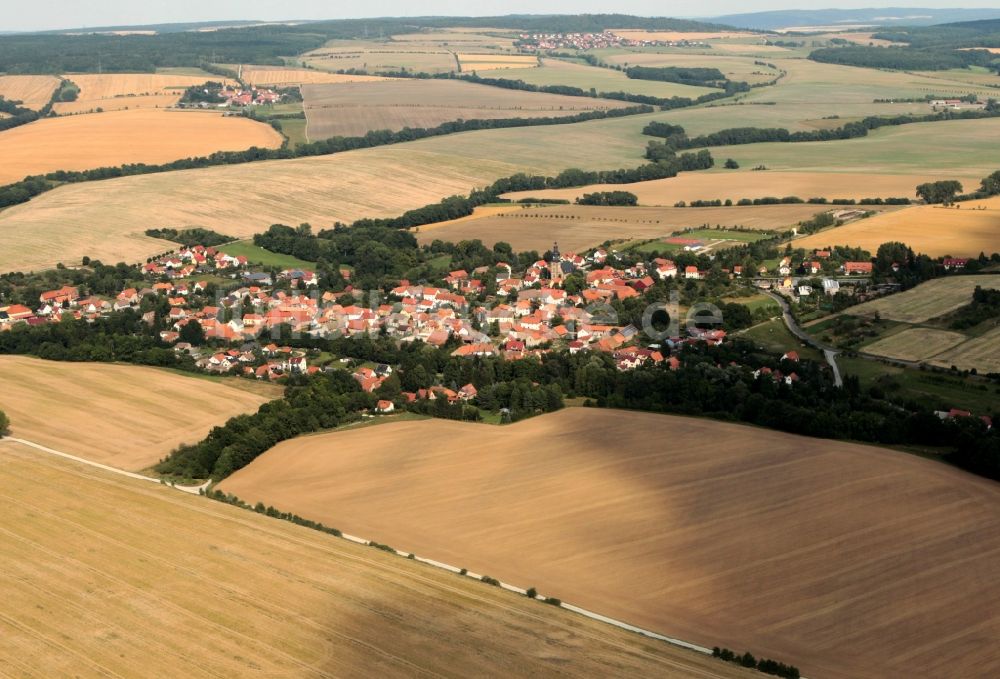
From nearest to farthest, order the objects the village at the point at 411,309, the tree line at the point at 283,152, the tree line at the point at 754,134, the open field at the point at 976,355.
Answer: the open field at the point at 976,355
the village at the point at 411,309
the tree line at the point at 283,152
the tree line at the point at 754,134

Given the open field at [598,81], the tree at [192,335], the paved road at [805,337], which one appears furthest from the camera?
the open field at [598,81]

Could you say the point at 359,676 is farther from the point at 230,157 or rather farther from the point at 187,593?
the point at 230,157

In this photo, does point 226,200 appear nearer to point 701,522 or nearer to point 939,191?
point 939,191

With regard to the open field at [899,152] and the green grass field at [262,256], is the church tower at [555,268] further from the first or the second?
the open field at [899,152]

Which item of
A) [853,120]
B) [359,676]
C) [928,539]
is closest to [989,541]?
[928,539]

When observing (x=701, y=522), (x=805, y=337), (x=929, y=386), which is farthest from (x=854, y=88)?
(x=701, y=522)

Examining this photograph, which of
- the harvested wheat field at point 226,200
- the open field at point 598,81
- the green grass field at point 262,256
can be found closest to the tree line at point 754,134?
the harvested wheat field at point 226,200

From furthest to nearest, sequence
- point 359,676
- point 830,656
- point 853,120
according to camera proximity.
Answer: point 853,120
point 830,656
point 359,676
